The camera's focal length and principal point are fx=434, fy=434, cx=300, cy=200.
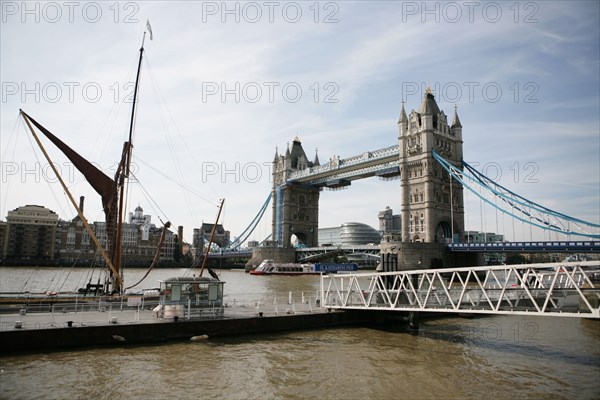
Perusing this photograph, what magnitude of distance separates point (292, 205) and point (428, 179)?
5675 centimetres

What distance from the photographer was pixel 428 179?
88.1m

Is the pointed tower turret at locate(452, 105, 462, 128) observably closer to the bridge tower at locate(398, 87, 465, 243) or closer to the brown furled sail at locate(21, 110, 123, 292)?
the bridge tower at locate(398, 87, 465, 243)

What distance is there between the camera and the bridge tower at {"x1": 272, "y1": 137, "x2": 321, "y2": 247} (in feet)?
444

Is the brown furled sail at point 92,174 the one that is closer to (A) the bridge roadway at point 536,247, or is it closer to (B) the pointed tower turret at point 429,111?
(A) the bridge roadway at point 536,247

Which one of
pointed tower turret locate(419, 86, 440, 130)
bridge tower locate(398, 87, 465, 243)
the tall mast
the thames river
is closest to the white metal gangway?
the thames river

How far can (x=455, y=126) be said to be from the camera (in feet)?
320

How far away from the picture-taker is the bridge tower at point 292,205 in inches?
5330

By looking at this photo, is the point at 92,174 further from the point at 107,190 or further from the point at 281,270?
the point at 281,270

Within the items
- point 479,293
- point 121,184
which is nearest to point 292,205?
point 121,184

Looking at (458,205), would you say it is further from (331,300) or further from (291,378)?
(291,378)

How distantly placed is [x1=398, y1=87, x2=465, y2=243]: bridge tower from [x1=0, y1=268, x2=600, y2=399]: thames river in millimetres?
62334

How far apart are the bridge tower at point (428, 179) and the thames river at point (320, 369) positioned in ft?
205

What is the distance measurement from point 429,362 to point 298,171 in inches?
4720

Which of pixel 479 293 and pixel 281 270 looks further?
pixel 281 270
